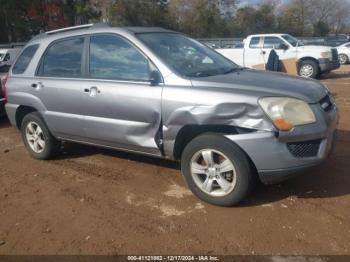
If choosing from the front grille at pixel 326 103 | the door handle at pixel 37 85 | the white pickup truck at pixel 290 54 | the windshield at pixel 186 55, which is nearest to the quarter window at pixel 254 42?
the white pickup truck at pixel 290 54

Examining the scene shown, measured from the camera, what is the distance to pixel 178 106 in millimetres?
4211

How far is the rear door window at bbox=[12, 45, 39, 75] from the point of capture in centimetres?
582

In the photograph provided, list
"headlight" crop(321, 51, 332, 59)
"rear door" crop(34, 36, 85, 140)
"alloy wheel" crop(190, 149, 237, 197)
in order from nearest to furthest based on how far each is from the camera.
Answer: "alloy wheel" crop(190, 149, 237, 197) → "rear door" crop(34, 36, 85, 140) → "headlight" crop(321, 51, 332, 59)

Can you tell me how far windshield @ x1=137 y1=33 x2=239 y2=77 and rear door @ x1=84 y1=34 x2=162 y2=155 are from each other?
0.22 metres

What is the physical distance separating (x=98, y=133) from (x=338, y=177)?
2.76 metres

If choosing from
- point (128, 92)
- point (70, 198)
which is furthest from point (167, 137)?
point (70, 198)

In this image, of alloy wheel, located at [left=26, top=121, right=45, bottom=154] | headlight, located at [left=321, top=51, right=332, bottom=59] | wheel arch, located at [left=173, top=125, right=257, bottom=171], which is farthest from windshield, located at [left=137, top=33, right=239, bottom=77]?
headlight, located at [left=321, top=51, right=332, bottom=59]

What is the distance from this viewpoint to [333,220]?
3.83 meters

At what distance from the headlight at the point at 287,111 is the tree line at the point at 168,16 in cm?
3022

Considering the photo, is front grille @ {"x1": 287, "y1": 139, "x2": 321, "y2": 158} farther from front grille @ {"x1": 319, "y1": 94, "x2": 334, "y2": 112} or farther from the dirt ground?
the dirt ground

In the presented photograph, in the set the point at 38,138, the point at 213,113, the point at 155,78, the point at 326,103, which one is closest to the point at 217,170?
the point at 213,113

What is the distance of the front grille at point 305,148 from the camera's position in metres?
3.86

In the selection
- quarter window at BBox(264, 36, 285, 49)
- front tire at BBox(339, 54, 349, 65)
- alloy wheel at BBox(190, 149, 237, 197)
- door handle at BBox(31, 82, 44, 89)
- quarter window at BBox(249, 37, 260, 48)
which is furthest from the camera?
front tire at BBox(339, 54, 349, 65)

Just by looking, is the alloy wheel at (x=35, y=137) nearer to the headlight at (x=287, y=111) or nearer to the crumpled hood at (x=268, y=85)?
the crumpled hood at (x=268, y=85)
